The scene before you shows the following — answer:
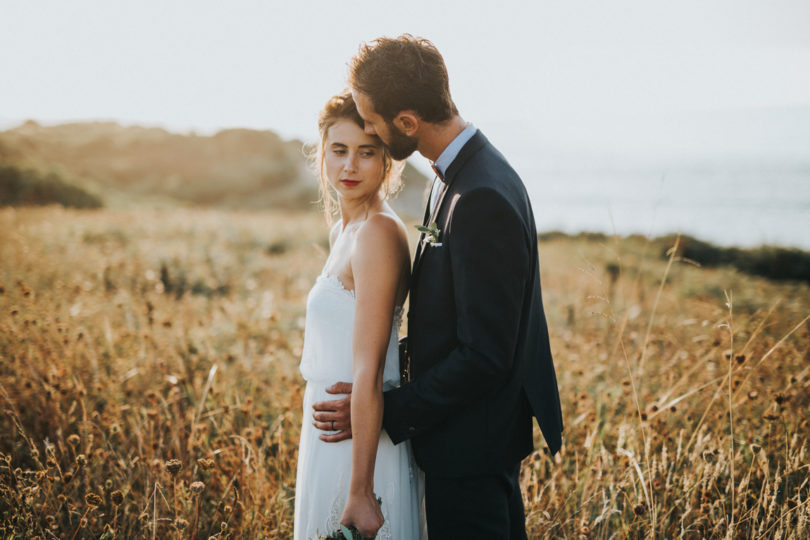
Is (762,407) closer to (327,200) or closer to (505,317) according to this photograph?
(505,317)

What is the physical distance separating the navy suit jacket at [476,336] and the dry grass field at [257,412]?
0.84m

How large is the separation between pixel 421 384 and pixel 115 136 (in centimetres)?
5619

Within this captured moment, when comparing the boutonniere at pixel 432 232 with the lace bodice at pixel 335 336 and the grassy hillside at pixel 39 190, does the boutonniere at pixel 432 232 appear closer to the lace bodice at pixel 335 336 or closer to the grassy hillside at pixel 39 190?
the lace bodice at pixel 335 336

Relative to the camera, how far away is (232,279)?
323 inches

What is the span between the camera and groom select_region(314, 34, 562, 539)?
182 cm

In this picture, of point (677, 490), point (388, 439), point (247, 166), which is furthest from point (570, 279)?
point (247, 166)

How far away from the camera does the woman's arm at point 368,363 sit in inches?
79.6

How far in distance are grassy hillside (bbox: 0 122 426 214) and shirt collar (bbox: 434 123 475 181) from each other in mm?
39972

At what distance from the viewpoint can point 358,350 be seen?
206 cm

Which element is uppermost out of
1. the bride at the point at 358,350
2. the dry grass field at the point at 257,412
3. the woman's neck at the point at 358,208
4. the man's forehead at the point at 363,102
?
the man's forehead at the point at 363,102

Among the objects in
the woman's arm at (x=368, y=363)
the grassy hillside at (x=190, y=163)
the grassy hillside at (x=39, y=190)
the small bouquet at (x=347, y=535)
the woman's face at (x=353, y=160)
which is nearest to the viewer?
the small bouquet at (x=347, y=535)

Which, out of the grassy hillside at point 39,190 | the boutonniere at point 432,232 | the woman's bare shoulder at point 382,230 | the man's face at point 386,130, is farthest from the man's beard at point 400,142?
the grassy hillside at point 39,190

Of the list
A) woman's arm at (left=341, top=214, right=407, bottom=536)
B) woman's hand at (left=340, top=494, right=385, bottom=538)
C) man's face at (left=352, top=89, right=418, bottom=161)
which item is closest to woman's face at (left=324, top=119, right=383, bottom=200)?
man's face at (left=352, top=89, right=418, bottom=161)

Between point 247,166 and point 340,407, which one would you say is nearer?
point 340,407
